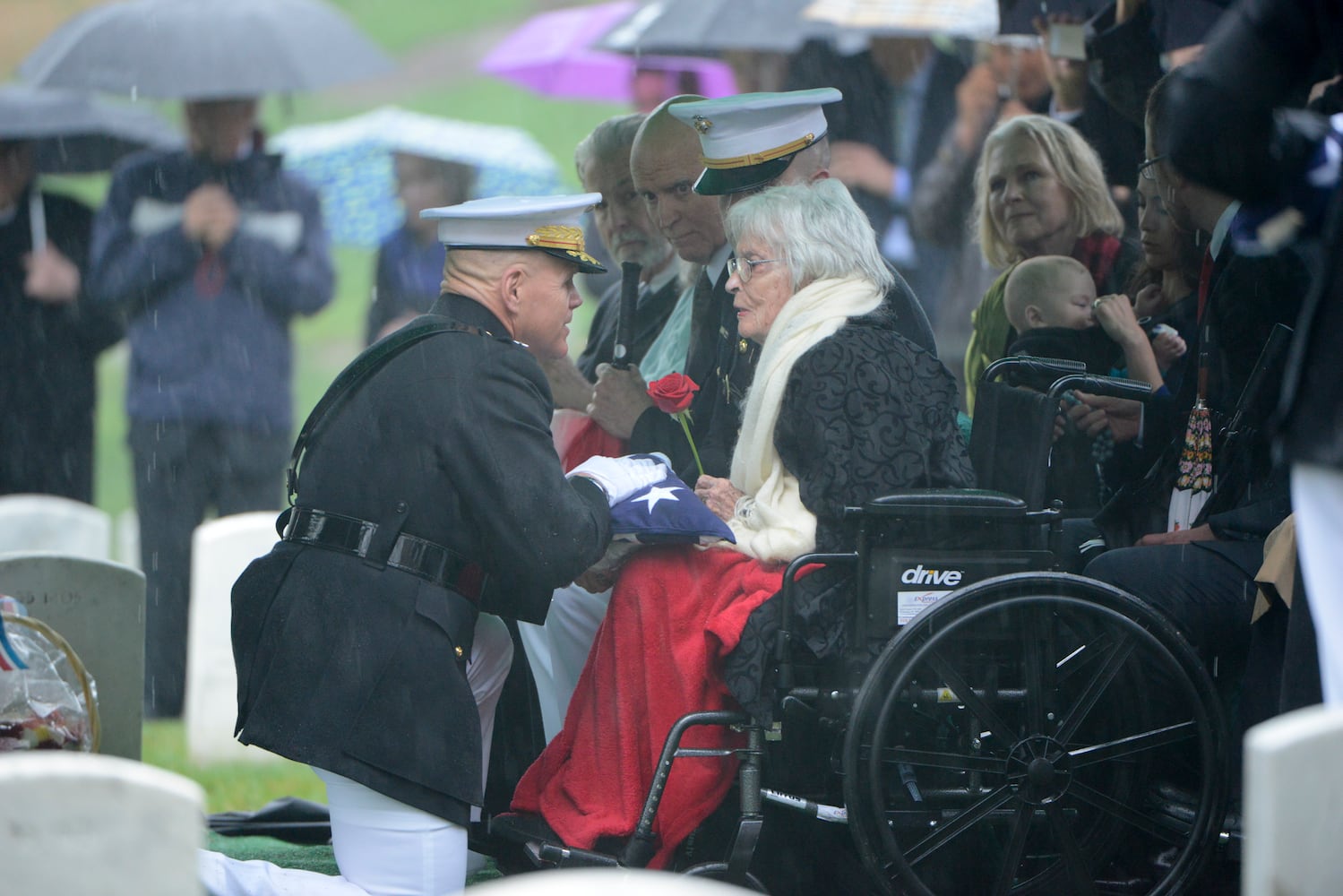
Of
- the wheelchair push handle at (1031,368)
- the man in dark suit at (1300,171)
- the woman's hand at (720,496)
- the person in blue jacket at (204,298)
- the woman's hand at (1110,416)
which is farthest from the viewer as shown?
the person in blue jacket at (204,298)

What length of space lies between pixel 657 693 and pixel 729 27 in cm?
457

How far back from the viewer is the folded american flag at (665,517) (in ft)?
12.3

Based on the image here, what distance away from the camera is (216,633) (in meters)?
6.34

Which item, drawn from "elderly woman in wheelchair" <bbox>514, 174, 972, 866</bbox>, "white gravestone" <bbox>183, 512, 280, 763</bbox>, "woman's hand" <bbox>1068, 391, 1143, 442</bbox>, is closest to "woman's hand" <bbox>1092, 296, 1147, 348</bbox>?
"woman's hand" <bbox>1068, 391, 1143, 442</bbox>

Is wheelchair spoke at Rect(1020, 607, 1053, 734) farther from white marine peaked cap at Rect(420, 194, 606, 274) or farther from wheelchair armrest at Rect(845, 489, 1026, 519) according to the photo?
white marine peaked cap at Rect(420, 194, 606, 274)

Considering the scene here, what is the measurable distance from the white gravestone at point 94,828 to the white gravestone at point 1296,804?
4.44 ft

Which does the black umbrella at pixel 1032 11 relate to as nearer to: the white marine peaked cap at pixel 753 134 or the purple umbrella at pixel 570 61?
the white marine peaked cap at pixel 753 134

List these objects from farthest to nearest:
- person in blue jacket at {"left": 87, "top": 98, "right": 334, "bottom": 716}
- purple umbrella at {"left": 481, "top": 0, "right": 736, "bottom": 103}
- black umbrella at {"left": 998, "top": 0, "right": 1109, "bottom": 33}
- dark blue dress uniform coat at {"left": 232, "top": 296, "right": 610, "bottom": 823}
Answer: purple umbrella at {"left": 481, "top": 0, "right": 736, "bottom": 103} < person in blue jacket at {"left": 87, "top": 98, "right": 334, "bottom": 716} < black umbrella at {"left": 998, "top": 0, "right": 1109, "bottom": 33} < dark blue dress uniform coat at {"left": 232, "top": 296, "right": 610, "bottom": 823}

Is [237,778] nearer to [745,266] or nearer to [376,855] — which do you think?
[376,855]

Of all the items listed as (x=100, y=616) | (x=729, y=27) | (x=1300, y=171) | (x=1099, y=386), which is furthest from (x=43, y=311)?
(x=1300, y=171)

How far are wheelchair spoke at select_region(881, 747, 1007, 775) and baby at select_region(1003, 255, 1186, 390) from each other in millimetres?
1138

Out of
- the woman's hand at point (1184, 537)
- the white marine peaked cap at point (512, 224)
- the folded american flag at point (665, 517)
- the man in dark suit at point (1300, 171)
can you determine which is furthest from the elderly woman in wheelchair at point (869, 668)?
the man in dark suit at point (1300, 171)

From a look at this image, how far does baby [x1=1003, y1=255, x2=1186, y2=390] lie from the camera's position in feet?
13.9

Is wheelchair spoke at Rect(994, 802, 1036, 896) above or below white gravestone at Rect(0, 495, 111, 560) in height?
above
